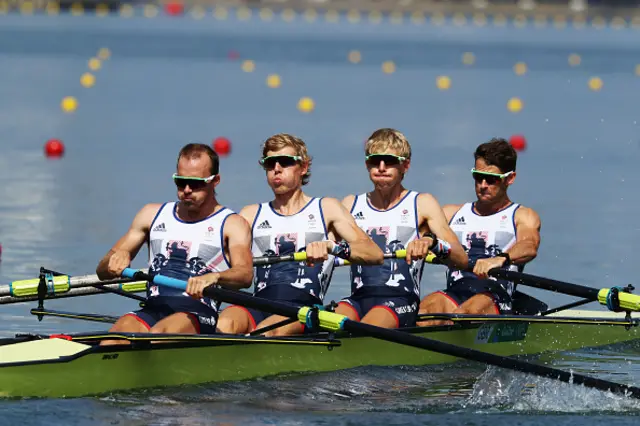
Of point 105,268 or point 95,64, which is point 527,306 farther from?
point 95,64

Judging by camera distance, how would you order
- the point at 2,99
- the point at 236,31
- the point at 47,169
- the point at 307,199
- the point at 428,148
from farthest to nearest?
1. the point at 236,31
2. the point at 2,99
3. the point at 428,148
4. the point at 47,169
5. the point at 307,199

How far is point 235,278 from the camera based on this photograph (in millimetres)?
7941

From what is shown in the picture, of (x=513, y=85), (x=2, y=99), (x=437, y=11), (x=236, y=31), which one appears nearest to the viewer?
(x=2, y=99)

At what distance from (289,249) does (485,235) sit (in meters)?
1.84

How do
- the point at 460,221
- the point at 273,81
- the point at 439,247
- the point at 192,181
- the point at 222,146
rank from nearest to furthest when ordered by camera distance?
the point at 192,181 → the point at 439,247 → the point at 460,221 → the point at 222,146 → the point at 273,81

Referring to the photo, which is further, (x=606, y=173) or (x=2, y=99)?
(x=2, y=99)

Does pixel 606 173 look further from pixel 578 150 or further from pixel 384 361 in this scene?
pixel 384 361

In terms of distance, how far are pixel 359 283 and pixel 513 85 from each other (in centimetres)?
2502

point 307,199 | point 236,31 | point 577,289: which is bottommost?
point 577,289

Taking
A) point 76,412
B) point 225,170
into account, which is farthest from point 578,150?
point 76,412

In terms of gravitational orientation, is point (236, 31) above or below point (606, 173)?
above

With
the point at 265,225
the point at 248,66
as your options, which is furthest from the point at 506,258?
the point at 248,66

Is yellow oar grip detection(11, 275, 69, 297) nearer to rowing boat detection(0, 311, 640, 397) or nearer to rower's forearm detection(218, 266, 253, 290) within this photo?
rowing boat detection(0, 311, 640, 397)

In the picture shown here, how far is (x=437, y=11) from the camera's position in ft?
258
